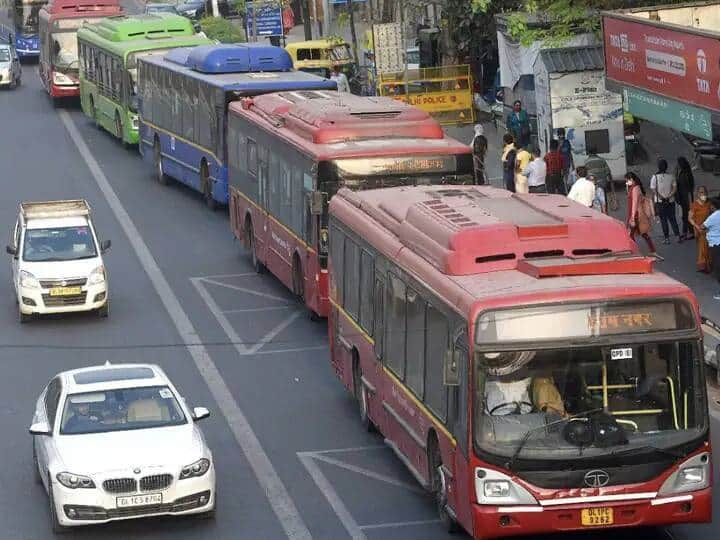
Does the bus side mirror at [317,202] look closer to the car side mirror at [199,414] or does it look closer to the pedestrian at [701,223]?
the pedestrian at [701,223]

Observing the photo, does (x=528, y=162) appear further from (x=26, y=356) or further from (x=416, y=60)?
(x=416, y=60)

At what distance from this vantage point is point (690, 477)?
1483cm

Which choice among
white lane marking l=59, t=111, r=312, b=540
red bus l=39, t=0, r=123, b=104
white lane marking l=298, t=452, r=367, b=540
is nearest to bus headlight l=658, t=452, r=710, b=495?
white lane marking l=298, t=452, r=367, b=540

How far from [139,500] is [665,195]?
14.5 m

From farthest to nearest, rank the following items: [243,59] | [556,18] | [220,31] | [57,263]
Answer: [220,31] → [556,18] → [243,59] → [57,263]

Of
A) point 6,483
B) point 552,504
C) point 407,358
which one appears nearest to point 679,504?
point 552,504

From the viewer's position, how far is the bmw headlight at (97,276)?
26.9 metres

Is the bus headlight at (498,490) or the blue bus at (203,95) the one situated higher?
the blue bus at (203,95)

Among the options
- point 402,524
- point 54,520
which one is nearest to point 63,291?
point 54,520

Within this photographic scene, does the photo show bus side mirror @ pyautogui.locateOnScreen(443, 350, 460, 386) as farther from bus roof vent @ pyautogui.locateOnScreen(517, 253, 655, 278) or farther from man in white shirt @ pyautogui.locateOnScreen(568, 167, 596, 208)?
man in white shirt @ pyautogui.locateOnScreen(568, 167, 596, 208)

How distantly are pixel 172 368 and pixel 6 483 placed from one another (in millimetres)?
5432

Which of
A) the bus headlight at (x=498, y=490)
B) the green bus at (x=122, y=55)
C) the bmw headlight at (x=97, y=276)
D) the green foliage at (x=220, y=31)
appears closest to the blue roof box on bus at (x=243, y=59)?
the green bus at (x=122, y=55)

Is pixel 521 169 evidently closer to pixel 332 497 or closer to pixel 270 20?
pixel 332 497

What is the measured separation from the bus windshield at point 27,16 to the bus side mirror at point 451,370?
200 ft
